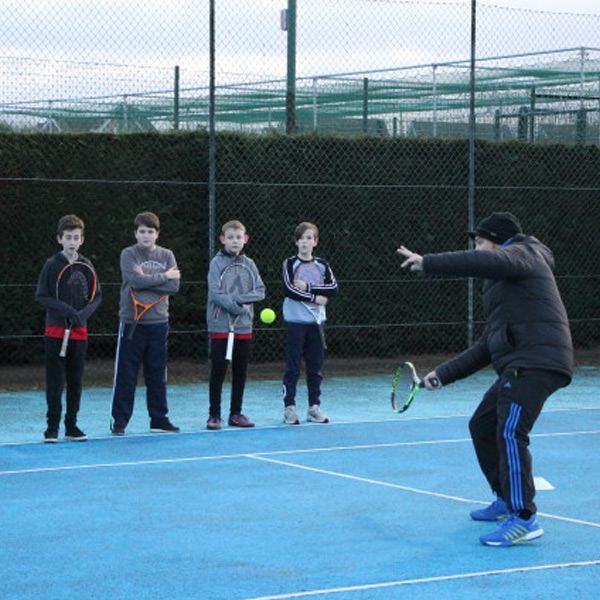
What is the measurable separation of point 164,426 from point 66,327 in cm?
119

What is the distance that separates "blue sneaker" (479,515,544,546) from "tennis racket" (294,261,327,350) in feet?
15.7

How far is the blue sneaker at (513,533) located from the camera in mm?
6859

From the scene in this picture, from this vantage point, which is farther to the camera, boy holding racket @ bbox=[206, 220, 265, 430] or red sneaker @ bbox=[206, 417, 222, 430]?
boy holding racket @ bbox=[206, 220, 265, 430]

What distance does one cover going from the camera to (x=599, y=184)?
1744 centimetres

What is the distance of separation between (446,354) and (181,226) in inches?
147

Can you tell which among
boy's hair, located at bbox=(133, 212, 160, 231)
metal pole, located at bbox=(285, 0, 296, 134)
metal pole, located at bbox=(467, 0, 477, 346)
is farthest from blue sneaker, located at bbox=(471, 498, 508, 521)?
metal pole, located at bbox=(285, 0, 296, 134)

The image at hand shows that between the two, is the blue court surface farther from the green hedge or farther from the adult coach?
the green hedge

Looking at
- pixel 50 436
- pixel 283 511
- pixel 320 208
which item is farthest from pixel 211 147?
pixel 283 511

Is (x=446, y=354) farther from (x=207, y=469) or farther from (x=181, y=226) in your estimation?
(x=207, y=469)

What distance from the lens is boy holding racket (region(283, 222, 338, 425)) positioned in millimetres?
11531

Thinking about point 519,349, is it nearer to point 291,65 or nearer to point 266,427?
point 266,427

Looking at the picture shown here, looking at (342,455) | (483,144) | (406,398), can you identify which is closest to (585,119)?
(483,144)

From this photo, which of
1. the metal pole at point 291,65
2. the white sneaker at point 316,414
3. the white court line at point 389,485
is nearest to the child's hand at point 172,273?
the white sneaker at point 316,414

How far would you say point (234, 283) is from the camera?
11.5 metres
